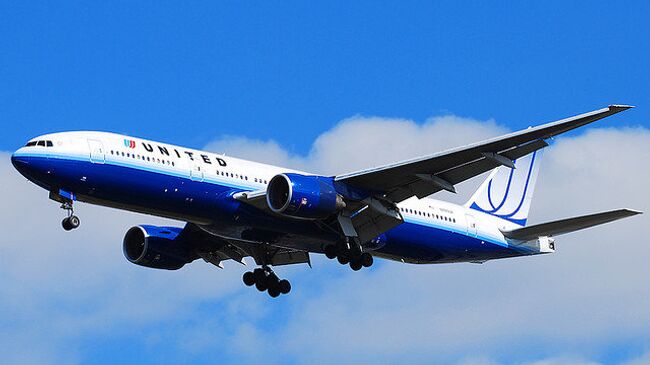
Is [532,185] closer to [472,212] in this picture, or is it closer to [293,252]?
[472,212]

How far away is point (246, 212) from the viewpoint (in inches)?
1857

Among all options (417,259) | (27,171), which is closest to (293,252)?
(417,259)

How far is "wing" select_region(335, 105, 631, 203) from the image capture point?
1733 inches

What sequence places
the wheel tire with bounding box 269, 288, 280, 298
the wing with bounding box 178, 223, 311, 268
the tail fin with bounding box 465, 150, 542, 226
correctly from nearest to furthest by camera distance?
the wing with bounding box 178, 223, 311, 268
the wheel tire with bounding box 269, 288, 280, 298
the tail fin with bounding box 465, 150, 542, 226

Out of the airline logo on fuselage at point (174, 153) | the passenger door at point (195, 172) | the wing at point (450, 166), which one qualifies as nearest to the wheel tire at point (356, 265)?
the wing at point (450, 166)

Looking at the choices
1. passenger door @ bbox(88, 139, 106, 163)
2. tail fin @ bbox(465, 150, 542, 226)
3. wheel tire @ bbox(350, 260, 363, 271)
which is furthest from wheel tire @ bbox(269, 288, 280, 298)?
passenger door @ bbox(88, 139, 106, 163)

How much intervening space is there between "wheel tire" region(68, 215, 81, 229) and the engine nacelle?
21.1 ft

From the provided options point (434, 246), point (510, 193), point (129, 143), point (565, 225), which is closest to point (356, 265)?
point (434, 246)

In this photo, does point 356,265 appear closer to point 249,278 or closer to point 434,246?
point 434,246

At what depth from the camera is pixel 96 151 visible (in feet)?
148

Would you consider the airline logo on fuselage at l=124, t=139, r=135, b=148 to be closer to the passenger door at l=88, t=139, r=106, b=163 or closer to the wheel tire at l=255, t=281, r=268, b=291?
the passenger door at l=88, t=139, r=106, b=163

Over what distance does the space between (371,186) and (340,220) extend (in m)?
1.63

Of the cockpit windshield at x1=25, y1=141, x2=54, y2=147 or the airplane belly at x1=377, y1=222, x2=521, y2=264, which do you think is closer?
the cockpit windshield at x1=25, y1=141, x2=54, y2=147

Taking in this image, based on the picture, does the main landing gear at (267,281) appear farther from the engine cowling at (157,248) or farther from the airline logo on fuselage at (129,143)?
the airline logo on fuselage at (129,143)
